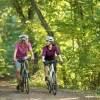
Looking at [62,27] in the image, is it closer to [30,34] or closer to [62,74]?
[62,74]

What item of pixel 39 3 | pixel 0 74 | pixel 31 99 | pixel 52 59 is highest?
pixel 39 3

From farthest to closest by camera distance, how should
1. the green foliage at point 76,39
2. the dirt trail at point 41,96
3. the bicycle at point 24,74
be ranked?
the green foliage at point 76,39 → the bicycle at point 24,74 → the dirt trail at point 41,96

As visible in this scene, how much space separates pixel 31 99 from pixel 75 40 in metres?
9.09

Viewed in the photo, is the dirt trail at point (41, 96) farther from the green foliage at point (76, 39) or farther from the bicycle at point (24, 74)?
the green foliage at point (76, 39)

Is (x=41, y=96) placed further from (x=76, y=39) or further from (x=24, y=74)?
(x=76, y=39)

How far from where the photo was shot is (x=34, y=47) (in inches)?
966

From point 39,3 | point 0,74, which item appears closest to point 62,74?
point 39,3

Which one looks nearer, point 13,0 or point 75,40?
point 75,40

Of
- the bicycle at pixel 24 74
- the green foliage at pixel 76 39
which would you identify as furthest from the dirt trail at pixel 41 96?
the green foliage at pixel 76 39

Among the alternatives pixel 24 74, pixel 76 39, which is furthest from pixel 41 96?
pixel 76 39

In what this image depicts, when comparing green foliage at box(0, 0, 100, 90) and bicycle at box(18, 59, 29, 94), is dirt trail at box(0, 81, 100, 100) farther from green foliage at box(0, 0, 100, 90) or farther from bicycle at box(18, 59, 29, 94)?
green foliage at box(0, 0, 100, 90)

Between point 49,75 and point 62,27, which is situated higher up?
point 62,27

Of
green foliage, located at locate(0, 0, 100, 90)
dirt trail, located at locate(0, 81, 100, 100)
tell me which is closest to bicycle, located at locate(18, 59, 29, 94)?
dirt trail, located at locate(0, 81, 100, 100)

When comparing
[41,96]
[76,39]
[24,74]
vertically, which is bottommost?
[41,96]
